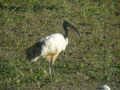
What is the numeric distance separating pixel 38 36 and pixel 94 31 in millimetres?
A: 1591

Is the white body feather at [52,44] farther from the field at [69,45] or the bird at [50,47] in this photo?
the field at [69,45]

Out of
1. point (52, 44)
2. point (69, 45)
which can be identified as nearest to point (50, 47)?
point (52, 44)

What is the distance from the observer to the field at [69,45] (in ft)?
27.9

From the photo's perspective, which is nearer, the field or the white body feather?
the field

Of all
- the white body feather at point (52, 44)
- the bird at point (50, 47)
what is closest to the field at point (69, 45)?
the bird at point (50, 47)

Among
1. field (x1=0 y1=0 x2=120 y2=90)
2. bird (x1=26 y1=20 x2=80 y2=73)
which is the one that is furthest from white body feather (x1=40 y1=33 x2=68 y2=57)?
field (x1=0 y1=0 x2=120 y2=90)

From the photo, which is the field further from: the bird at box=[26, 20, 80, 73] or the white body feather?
the white body feather

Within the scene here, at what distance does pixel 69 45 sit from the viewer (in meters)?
10.9

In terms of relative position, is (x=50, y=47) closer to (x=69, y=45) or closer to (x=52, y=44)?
(x=52, y=44)

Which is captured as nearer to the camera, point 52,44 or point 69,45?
point 52,44

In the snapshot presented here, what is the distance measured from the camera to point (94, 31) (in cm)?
1201

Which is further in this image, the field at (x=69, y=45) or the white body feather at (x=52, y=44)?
the white body feather at (x=52, y=44)

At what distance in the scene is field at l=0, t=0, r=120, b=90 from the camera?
850 cm

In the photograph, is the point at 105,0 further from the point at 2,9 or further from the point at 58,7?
the point at 2,9
